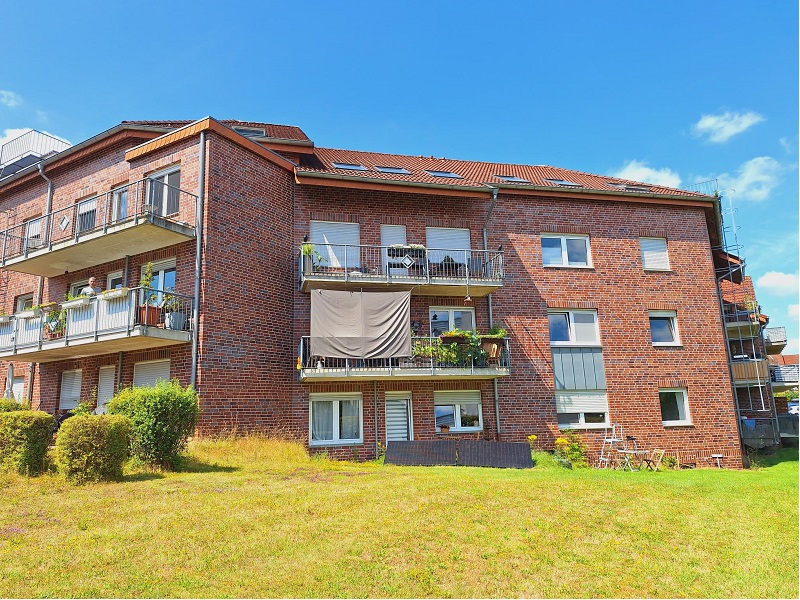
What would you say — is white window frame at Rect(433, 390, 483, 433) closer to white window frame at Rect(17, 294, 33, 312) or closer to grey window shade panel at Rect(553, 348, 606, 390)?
grey window shade panel at Rect(553, 348, 606, 390)

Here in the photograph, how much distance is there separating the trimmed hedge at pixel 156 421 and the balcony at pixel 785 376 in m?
30.7

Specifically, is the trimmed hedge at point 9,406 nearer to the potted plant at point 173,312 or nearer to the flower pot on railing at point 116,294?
the flower pot on railing at point 116,294

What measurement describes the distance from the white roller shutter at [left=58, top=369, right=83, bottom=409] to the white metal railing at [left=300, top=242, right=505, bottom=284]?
7503 mm

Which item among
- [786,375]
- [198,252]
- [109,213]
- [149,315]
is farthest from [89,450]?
[786,375]

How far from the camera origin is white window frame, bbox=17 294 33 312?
1880 centimetres

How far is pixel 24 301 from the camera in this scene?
749 inches

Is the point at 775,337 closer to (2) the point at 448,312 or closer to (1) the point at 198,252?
(2) the point at 448,312

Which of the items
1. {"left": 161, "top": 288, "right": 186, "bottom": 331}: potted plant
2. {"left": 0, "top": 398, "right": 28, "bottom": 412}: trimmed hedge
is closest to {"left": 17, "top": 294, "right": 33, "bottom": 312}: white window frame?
{"left": 0, "top": 398, "right": 28, "bottom": 412}: trimmed hedge

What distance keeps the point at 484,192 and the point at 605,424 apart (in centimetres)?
776

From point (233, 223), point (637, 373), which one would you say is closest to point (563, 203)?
point (637, 373)

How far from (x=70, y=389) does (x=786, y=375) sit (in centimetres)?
3432

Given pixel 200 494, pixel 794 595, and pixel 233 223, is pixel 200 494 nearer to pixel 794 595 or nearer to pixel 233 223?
pixel 794 595

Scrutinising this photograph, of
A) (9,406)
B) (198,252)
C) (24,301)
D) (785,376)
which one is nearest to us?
(9,406)

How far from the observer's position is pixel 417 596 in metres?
5.04
